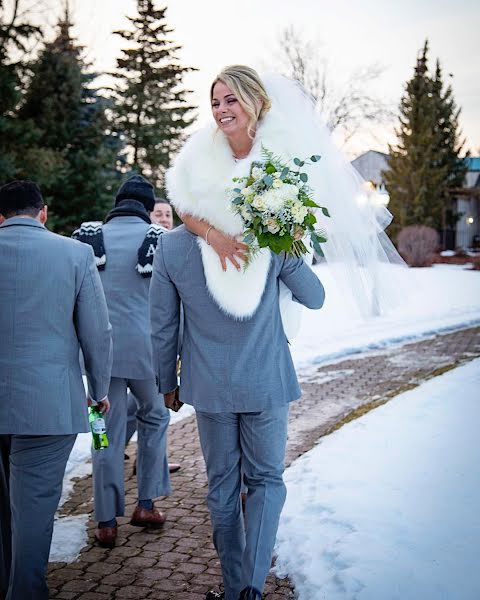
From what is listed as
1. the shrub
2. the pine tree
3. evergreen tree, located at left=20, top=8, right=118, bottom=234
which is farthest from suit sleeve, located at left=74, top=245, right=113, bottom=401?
the shrub

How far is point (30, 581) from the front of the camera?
129 inches

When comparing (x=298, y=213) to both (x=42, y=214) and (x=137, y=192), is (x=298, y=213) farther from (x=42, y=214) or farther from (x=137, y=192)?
(x=137, y=192)

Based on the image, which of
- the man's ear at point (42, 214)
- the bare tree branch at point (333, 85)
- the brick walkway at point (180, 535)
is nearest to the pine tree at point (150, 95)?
the bare tree branch at point (333, 85)

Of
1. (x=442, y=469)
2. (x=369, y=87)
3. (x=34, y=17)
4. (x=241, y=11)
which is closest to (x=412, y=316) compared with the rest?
(x=241, y=11)

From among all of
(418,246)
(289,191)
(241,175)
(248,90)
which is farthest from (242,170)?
(418,246)

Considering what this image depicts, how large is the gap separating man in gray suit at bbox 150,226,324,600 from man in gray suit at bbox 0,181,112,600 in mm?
442

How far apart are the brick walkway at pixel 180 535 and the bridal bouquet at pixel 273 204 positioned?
1886 millimetres

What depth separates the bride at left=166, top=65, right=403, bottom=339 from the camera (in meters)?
2.99

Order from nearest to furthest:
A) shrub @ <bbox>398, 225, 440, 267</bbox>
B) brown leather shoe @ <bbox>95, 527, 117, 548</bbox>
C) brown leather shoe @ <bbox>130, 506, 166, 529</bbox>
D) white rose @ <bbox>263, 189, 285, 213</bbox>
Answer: white rose @ <bbox>263, 189, 285, 213</bbox> → brown leather shoe @ <bbox>95, 527, 117, 548</bbox> → brown leather shoe @ <bbox>130, 506, 166, 529</bbox> → shrub @ <bbox>398, 225, 440, 267</bbox>

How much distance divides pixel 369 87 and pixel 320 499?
35.0 m

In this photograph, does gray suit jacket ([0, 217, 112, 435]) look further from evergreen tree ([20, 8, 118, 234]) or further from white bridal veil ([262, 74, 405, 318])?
evergreen tree ([20, 8, 118, 234])

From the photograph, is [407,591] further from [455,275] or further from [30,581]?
[455,275]

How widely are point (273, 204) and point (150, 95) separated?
31.4 m

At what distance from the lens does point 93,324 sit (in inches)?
134
